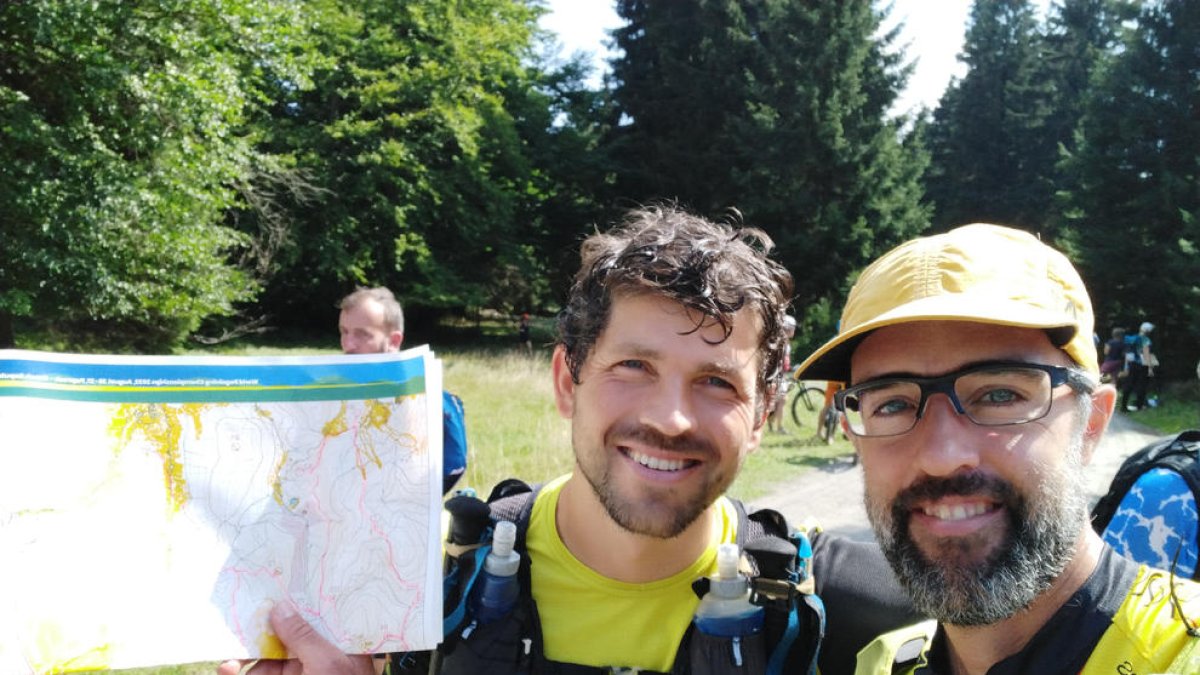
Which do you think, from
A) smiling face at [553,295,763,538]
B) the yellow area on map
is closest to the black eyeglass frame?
smiling face at [553,295,763,538]

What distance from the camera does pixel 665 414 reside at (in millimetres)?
2027

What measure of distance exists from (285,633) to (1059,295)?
1.78 meters

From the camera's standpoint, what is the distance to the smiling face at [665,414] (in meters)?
2.04

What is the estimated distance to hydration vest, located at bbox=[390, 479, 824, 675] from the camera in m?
1.94

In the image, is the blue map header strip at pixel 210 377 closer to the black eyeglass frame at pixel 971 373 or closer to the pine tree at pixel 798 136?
the black eyeglass frame at pixel 971 373

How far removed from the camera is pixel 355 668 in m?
1.75

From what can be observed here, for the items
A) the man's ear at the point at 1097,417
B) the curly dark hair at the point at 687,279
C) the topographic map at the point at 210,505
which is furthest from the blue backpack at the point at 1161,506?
the topographic map at the point at 210,505

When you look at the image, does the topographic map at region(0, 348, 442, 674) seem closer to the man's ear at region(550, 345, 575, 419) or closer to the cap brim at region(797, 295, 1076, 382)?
the man's ear at region(550, 345, 575, 419)

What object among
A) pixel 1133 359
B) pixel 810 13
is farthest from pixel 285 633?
pixel 810 13

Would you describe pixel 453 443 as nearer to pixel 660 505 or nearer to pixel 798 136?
pixel 660 505

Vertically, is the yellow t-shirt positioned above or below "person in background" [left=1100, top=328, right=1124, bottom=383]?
above

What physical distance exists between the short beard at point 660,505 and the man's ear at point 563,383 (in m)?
0.37

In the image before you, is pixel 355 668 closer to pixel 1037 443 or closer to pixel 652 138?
pixel 1037 443

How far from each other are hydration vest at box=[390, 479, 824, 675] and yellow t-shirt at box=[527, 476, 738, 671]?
0.05 metres
